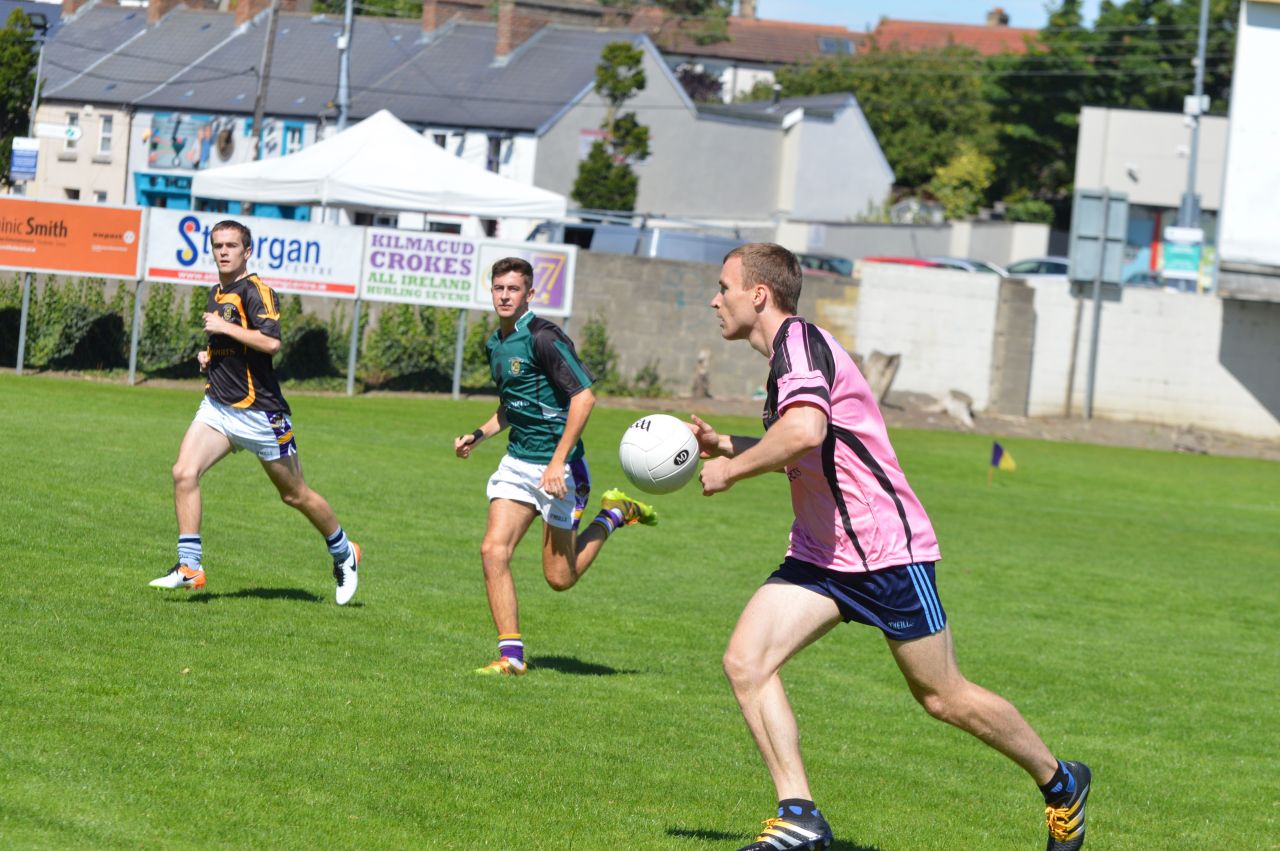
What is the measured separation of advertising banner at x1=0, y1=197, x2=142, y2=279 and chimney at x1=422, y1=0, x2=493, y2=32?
41.1 m

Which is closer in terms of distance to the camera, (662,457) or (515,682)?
(662,457)

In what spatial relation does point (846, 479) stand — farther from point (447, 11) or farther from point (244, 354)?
point (447, 11)

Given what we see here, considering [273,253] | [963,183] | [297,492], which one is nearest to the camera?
[297,492]

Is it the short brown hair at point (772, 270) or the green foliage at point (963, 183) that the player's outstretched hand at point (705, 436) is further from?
the green foliage at point (963, 183)

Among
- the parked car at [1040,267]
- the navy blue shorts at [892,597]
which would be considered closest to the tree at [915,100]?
the parked car at [1040,267]

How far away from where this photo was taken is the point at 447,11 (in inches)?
2537

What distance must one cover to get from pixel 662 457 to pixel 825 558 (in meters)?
0.79

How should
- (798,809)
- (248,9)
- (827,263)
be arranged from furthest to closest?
(248,9) → (827,263) → (798,809)

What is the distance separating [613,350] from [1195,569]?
1398 cm

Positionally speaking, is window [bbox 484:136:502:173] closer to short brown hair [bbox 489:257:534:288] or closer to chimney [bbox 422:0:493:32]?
chimney [bbox 422:0:493:32]

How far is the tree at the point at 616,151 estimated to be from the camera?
53.9m

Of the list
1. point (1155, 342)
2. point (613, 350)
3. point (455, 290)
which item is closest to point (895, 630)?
point (455, 290)

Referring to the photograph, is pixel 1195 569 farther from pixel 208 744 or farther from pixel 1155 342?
pixel 1155 342

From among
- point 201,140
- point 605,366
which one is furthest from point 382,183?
point 201,140
